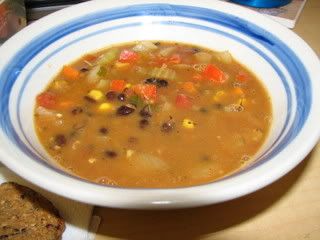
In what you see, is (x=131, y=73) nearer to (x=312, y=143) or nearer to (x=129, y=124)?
(x=129, y=124)

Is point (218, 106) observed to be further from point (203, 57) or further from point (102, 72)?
point (102, 72)

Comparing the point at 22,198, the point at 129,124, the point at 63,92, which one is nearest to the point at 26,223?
the point at 22,198

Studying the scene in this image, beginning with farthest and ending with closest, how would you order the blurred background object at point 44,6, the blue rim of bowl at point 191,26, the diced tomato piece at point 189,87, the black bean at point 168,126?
the blurred background object at point 44,6, the diced tomato piece at point 189,87, the black bean at point 168,126, the blue rim of bowl at point 191,26

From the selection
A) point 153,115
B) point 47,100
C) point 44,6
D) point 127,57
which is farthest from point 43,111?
point 44,6

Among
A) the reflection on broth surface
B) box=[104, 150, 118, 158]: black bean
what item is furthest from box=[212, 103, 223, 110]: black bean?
box=[104, 150, 118, 158]: black bean

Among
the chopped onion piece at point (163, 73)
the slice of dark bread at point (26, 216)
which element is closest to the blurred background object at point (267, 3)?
the chopped onion piece at point (163, 73)

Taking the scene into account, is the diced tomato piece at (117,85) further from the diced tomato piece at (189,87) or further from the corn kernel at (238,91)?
Answer: the corn kernel at (238,91)
